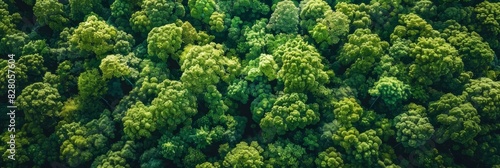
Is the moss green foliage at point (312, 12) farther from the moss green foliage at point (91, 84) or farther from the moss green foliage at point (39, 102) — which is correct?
the moss green foliage at point (39, 102)

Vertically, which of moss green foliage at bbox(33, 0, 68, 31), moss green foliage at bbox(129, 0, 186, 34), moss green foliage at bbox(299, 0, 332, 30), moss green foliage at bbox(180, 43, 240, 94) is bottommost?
moss green foliage at bbox(180, 43, 240, 94)

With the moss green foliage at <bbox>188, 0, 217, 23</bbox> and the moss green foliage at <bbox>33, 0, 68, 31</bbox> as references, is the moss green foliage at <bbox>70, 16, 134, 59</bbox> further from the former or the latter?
the moss green foliage at <bbox>188, 0, 217, 23</bbox>

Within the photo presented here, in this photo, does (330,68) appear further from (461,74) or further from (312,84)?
(461,74)

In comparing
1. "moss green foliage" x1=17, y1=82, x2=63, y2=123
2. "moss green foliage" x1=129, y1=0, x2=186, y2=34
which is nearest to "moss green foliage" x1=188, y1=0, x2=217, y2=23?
"moss green foliage" x1=129, y1=0, x2=186, y2=34

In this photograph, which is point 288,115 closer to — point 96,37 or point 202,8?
point 202,8

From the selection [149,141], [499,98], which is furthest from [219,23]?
[499,98]

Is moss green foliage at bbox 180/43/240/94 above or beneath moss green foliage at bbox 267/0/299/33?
beneath

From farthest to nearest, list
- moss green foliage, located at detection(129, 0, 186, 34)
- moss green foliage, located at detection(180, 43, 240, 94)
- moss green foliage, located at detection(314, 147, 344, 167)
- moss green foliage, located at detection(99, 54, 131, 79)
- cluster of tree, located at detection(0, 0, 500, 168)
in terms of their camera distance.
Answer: moss green foliage, located at detection(129, 0, 186, 34) → moss green foliage, located at detection(99, 54, 131, 79) → moss green foliage, located at detection(180, 43, 240, 94) → cluster of tree, located at detection(0, 0, 500, 168) → moss green foliage, located at detection(314, 147, 344, 167)

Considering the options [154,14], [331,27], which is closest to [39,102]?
[154,14]
